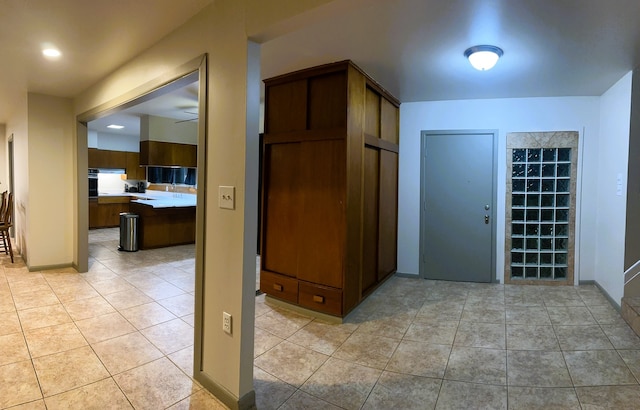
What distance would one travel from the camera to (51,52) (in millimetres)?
2947

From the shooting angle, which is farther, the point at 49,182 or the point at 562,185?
the point at 49,182

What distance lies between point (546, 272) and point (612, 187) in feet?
4.10

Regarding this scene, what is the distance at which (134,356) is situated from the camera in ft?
8.29

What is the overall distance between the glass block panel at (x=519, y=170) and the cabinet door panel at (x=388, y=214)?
1.47 metres

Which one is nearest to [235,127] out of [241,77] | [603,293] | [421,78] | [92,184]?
[241,77]

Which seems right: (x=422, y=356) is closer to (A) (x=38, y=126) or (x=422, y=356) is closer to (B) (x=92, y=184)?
(A) (x=38, y=126)

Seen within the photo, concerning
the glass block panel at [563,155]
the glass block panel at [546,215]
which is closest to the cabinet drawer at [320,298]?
the glass block panel at [546,215]

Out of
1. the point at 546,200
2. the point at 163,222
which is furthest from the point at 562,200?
the point at 163,222

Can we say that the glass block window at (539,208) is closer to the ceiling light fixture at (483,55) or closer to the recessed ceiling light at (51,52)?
the ceiling light fixture at (483,55)

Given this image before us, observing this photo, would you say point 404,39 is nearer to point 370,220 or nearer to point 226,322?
point 370,220

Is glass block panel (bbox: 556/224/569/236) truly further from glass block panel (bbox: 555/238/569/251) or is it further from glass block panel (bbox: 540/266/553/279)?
glass block panel (bbox: 540/266/553/279)

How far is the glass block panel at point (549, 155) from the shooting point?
425 cm

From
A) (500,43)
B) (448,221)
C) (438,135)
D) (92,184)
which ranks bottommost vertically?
(448,221)

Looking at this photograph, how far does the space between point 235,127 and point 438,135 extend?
334 cm
